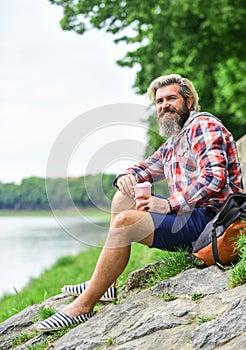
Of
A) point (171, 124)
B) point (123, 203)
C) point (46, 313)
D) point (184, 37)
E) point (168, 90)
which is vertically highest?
point (184, 37)

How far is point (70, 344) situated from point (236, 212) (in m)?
1.43

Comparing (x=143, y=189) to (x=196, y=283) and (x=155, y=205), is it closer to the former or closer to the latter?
(x=155, y=205)

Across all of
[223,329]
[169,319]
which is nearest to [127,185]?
[169,319]

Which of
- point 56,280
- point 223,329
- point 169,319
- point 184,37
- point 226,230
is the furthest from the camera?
point 184,37

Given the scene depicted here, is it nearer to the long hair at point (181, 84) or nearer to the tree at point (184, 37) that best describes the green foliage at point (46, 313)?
A: the long hair at point (181, 84)

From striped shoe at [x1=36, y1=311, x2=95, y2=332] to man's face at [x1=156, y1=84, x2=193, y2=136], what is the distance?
153cm

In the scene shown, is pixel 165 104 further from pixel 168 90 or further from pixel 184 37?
pixel 184 37

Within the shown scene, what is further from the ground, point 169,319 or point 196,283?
point 196,283

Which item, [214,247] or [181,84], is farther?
[181,84]

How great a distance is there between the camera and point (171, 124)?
4.66 metres

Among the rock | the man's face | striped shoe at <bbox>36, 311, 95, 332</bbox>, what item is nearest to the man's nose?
the man's face

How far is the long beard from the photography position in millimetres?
4652

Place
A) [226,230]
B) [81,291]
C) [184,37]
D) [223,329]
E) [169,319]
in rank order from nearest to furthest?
[223,329], [169,319], [226,230], [81,291], [184,37]

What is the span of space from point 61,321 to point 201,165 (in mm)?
1545
